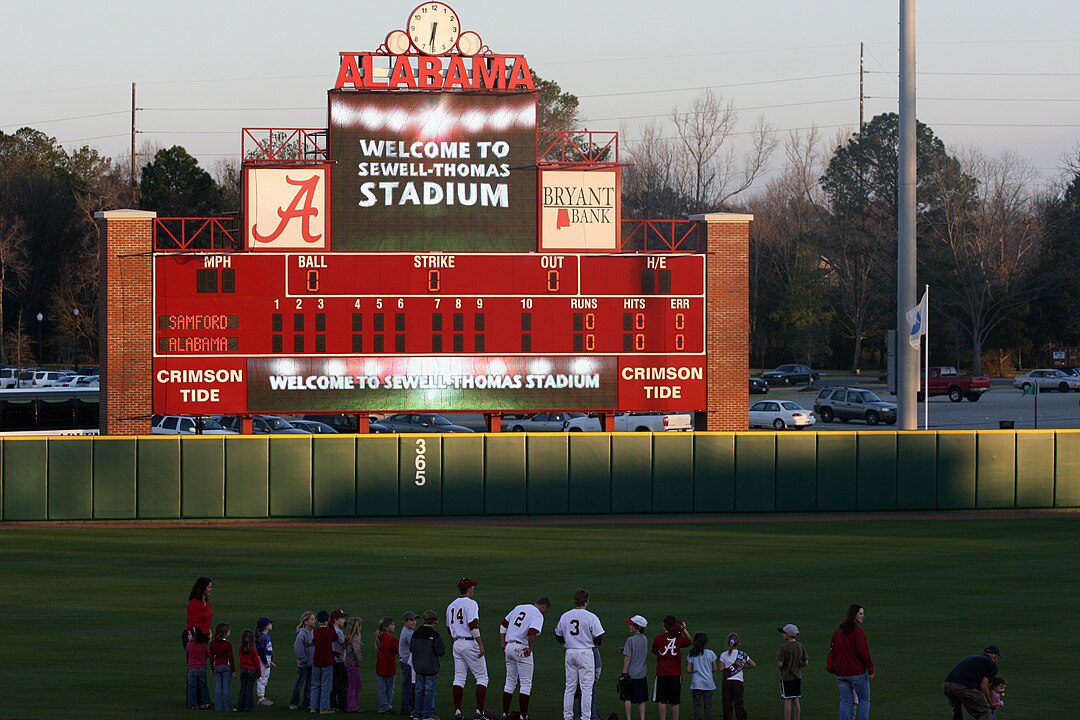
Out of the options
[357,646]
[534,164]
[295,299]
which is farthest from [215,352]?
[357,646]

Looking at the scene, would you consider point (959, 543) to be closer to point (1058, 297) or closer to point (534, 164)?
point (534, 164)

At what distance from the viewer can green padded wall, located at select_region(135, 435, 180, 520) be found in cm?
3697

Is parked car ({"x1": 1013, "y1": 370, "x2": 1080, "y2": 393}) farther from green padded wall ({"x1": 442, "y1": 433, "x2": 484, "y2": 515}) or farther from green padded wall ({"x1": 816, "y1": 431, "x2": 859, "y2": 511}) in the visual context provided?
green padded wall ({"x1": 442, "y1": 433, "x2": 484, "y2": 515})

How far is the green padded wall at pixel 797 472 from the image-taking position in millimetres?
39000

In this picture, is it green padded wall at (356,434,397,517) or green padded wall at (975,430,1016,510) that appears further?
green padded wall at (975,430,1016,510)

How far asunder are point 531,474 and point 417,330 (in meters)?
5.35

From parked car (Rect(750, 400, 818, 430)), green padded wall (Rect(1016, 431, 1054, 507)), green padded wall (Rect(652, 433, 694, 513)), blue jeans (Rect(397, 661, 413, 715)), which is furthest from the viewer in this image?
parked car (Rect(750, 400, 818, 430))

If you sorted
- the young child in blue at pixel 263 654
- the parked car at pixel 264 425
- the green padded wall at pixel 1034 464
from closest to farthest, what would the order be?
the young child in blue at pixel 263 654, the green padded wall at pixel 1034 464, the parked car at pixel 264 425

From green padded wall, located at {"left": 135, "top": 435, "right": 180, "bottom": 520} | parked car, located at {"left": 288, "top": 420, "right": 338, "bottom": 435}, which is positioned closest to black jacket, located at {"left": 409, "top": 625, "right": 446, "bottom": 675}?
green padded wall, located at {"left": 135, "top": 435, "right": 180, "bottom": 520}

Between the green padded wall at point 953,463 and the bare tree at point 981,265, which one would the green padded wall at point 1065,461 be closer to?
the green padded wall at point 953,463

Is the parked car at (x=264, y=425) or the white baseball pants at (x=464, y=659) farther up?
the parked car at (x=264, y=425)

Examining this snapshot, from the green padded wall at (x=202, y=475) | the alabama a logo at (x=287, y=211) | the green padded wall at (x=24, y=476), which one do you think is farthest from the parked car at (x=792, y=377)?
the green padded wall at (x=24, y=476)

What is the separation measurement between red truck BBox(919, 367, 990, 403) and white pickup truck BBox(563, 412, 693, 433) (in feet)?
74.1

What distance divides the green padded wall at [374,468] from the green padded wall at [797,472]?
34.8ft
